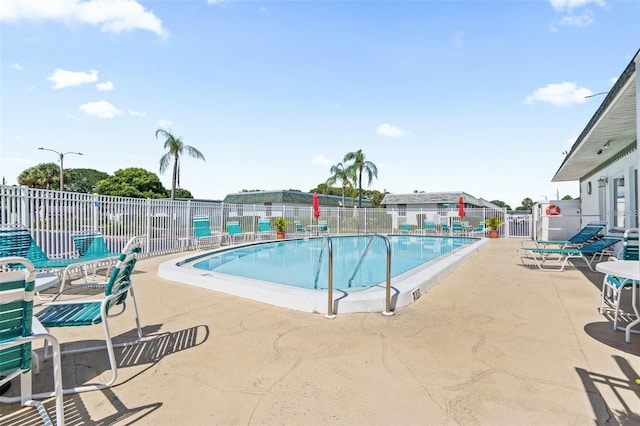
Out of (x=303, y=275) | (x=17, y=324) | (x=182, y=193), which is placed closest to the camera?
(x=17, y=324)

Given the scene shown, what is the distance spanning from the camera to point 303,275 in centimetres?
740

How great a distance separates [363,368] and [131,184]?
4585 centimetres

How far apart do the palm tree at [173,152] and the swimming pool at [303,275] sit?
1437cm

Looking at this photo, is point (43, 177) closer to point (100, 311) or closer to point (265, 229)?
point (265, 229)

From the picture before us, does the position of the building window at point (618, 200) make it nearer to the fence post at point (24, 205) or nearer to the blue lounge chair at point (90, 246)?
the blue lounge chair at point (90, 246)

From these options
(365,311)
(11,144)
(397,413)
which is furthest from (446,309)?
(11,144)

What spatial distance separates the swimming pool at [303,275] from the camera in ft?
13.3

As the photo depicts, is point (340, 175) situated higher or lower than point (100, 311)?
higher

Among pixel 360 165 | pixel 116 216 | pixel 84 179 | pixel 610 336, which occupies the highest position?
pixel 84 179

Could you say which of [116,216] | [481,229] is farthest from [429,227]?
[116,216]

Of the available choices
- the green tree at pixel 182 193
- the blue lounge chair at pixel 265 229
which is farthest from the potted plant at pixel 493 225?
the green tree at pixel 182 193

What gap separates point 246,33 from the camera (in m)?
10.1

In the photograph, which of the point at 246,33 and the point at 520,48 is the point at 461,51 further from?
the point at 246,33

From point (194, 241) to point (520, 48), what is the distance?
1268cm
